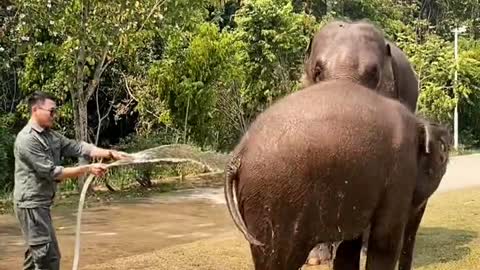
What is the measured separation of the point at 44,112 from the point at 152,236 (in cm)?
457

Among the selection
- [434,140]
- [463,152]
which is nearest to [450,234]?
[434,140]

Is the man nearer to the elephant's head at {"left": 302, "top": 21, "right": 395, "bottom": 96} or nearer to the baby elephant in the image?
the elephant's head at {"left": 302, "top": 21, "right": 395, "bottom": 96}

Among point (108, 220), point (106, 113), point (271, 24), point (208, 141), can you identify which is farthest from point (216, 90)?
point (108, 220)

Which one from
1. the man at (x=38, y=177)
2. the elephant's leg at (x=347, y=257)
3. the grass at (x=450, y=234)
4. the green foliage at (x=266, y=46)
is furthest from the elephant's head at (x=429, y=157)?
the green foliage at (x=266, y=46)

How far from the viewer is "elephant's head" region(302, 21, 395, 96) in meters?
4.23

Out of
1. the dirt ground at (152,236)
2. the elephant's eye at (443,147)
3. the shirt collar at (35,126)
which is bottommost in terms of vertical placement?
the dirt ground at (152,236)

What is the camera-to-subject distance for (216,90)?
55.1 feet

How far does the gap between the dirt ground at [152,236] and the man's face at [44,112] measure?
2717 millimetres

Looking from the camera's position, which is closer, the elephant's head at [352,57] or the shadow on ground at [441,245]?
the elephant's head at [352,57]

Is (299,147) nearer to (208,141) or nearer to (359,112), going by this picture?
(359,112)

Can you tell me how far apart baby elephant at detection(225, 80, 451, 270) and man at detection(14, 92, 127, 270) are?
2085 mm

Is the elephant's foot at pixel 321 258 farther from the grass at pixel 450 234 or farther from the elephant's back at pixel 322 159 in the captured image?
the elephant's back at pixel 322 159

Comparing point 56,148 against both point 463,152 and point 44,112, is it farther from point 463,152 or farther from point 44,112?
point 463,152

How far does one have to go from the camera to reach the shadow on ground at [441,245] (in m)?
7.78
